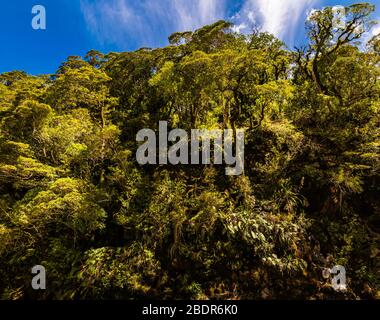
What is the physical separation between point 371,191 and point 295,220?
361 cm

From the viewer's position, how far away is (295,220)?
31.6 feet

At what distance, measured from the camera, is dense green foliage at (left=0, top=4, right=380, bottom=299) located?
27.9 feet

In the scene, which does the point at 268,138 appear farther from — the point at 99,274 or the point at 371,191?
the point at 99,274

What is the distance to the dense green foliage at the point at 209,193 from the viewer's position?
27.9 ft
